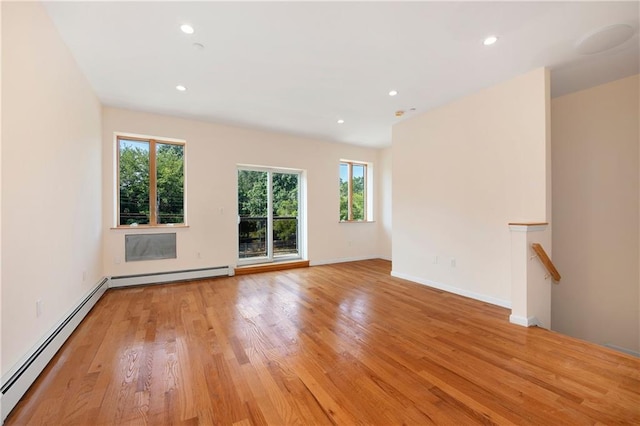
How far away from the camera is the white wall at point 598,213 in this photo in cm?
311

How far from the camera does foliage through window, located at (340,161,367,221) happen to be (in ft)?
21.2

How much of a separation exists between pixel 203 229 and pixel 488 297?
460cm

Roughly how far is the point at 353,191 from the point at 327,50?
430 cm

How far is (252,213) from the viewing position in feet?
17.5

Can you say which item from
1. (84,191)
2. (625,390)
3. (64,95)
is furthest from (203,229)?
(625,390)

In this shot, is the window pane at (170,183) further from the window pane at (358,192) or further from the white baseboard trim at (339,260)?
the window pane at (358,192)

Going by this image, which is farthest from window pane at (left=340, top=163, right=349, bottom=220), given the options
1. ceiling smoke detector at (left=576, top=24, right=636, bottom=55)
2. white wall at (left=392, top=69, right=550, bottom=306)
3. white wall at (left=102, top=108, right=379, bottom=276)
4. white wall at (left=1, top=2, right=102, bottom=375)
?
white wall at (left=1, top=2, right=102, bottom=375)

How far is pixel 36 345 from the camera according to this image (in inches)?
75.4

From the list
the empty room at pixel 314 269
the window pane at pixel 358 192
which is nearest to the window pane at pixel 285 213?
the empty room at pixel 314 269

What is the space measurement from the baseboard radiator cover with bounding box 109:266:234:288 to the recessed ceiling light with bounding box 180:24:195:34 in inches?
143

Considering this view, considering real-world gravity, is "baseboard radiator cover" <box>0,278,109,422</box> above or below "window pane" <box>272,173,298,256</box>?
below

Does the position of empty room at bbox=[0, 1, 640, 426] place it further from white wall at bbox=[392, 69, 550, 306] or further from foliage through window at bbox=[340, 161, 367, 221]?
foliage through window at bbox=[340, 161, 367, 221]

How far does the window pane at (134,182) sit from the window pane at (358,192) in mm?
4418

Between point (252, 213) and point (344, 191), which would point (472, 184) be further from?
point (252, 213)
